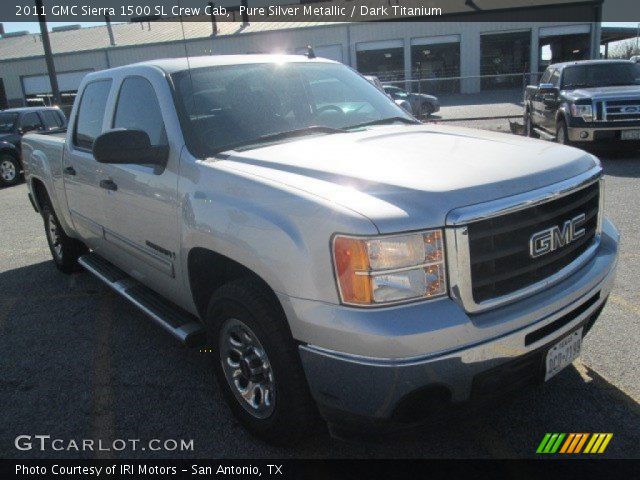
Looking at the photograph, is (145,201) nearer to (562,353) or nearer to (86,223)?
(86,223)

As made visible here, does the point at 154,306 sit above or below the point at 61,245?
above

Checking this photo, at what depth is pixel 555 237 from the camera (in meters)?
2.51

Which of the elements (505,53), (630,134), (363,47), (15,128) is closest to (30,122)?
(15,128)

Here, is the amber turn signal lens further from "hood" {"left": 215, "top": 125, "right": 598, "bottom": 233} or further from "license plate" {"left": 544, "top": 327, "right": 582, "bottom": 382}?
"license plate" {"left": 544, "top": 327, "right": 582, "bottom": 382}

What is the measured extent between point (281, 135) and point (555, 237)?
1.64 meters

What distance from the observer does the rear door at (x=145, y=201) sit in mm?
3199

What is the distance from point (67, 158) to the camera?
15.6ft

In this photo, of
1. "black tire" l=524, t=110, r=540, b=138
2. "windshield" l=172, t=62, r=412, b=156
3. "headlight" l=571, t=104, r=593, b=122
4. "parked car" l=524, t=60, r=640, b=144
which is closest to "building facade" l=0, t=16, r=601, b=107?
"black tire" l=524, t=110, r=540, b=138

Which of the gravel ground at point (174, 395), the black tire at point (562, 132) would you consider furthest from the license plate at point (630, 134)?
the gravel ground at point (174, 395)

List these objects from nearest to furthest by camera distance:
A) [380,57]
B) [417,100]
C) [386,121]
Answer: [386,121]
[417,100]
[380,57]

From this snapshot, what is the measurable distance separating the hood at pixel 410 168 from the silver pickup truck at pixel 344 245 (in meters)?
0.01

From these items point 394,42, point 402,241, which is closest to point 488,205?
point 402,241

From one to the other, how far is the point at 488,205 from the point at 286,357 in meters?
1.06

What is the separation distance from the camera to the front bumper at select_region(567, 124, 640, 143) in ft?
32.3
